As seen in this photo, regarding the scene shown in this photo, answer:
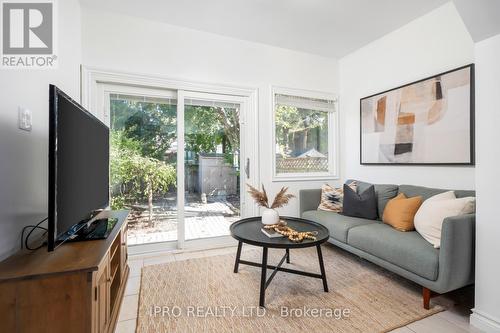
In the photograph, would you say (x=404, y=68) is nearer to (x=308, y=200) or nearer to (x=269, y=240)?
(x=308, y=200)

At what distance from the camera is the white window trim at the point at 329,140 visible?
136 inches

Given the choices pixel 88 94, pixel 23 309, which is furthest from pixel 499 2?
pixel 88 94

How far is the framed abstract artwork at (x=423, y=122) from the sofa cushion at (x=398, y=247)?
944mm

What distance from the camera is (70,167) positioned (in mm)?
1316

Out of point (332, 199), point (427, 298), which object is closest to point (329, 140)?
point (332, 199)

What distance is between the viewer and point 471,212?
6.17ft

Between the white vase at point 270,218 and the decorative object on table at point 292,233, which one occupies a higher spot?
the white vase at point 270,218

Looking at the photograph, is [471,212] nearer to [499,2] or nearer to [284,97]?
[499,2]

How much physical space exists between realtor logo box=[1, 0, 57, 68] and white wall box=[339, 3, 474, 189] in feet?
11.4

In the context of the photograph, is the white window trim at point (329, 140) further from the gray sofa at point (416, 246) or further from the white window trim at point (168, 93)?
the gray sofa at point (416, 246)

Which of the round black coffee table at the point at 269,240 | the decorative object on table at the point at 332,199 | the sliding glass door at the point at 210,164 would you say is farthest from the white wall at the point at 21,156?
the decorative object on table at the point at 332,199

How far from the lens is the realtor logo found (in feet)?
4.83

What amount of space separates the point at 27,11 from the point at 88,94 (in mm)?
909

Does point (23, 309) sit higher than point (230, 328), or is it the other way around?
point (23, 309)
